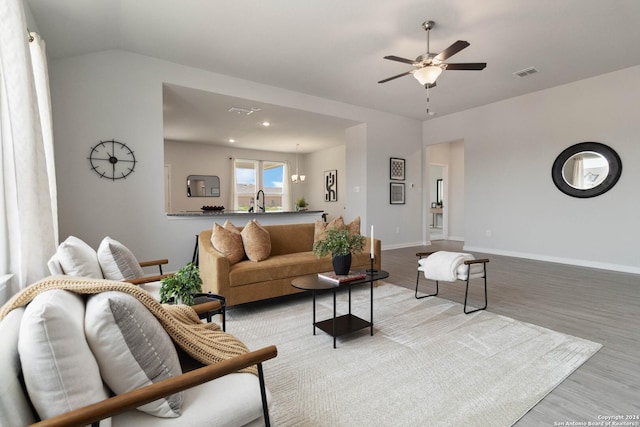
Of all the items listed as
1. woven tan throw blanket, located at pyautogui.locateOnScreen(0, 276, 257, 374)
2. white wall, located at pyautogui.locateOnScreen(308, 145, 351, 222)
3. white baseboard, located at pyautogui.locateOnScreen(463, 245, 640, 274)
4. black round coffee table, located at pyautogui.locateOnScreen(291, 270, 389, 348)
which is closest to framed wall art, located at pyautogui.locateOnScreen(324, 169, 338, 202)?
white wall, located at pyautogui.locateOnScreen(308, 145, 351, 222)

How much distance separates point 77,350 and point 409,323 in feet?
8.39

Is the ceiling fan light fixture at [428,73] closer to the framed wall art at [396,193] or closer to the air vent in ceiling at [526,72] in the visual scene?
the air vent in ceiling at [526,72]

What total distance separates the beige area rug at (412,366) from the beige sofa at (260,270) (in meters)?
0.24

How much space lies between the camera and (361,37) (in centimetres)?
376

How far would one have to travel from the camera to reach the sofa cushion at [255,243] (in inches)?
136

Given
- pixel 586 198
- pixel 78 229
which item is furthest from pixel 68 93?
pixel 586 198

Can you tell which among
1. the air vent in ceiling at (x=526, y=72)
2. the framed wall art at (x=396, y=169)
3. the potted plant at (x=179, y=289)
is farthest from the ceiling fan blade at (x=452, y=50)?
the framed wall art at (x=396, y=169)

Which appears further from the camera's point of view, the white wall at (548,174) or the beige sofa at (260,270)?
the white wall at (548,174)

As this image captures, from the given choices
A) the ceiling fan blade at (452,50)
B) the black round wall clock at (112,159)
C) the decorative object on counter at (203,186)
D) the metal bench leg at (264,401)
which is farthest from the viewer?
the decorative object on counter at (203,186)

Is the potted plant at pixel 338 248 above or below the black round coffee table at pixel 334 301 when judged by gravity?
above

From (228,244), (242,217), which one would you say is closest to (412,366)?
(228,244)

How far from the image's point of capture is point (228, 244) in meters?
3.31

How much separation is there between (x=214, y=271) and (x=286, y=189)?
7.81 m

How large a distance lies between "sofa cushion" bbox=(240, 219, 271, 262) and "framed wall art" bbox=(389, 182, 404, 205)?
4311mm
